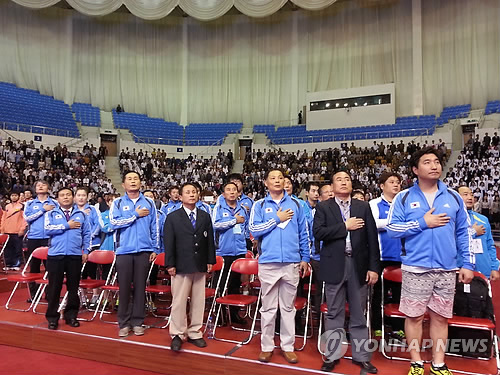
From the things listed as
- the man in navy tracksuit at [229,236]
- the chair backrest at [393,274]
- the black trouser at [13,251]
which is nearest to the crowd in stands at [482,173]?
the chair backrest at [393,274]

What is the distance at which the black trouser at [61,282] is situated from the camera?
15.3 ft

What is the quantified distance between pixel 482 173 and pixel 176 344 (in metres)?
15.9

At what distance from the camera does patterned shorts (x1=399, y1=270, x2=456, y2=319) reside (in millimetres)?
3211

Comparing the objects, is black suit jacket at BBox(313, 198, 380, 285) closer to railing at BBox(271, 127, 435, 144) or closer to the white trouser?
the white trouser

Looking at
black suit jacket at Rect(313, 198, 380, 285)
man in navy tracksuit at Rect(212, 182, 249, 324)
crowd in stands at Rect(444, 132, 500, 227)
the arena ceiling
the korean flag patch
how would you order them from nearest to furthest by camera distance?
the korean flag patch, black suit jacket at Rect(313, 198, 380, 285), man in navy tracksuit at Rect(212, 182, 249, 324), crowd in stands at Rect(444, 132, 500, 227), the arena ceiling

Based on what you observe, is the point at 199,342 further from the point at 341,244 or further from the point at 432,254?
the point at 432,254

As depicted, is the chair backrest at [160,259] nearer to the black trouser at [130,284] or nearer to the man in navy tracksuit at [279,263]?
the black trouser at [130,284]

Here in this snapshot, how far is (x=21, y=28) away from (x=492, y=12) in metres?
25.9

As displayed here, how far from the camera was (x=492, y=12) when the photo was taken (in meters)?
21.2

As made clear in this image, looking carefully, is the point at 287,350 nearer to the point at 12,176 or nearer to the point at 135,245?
Answer: the point at 135,245

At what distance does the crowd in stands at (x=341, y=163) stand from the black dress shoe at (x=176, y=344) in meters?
13.8

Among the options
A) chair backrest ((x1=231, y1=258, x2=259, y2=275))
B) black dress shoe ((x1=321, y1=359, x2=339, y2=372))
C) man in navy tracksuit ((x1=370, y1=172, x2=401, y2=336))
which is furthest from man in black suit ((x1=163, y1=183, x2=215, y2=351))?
man in navy tracksuit ((x1=370, y1=172, x2=401, y2=336))

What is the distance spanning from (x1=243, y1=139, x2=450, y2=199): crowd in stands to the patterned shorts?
14364 mm

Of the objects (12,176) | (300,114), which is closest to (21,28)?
(12,176)
